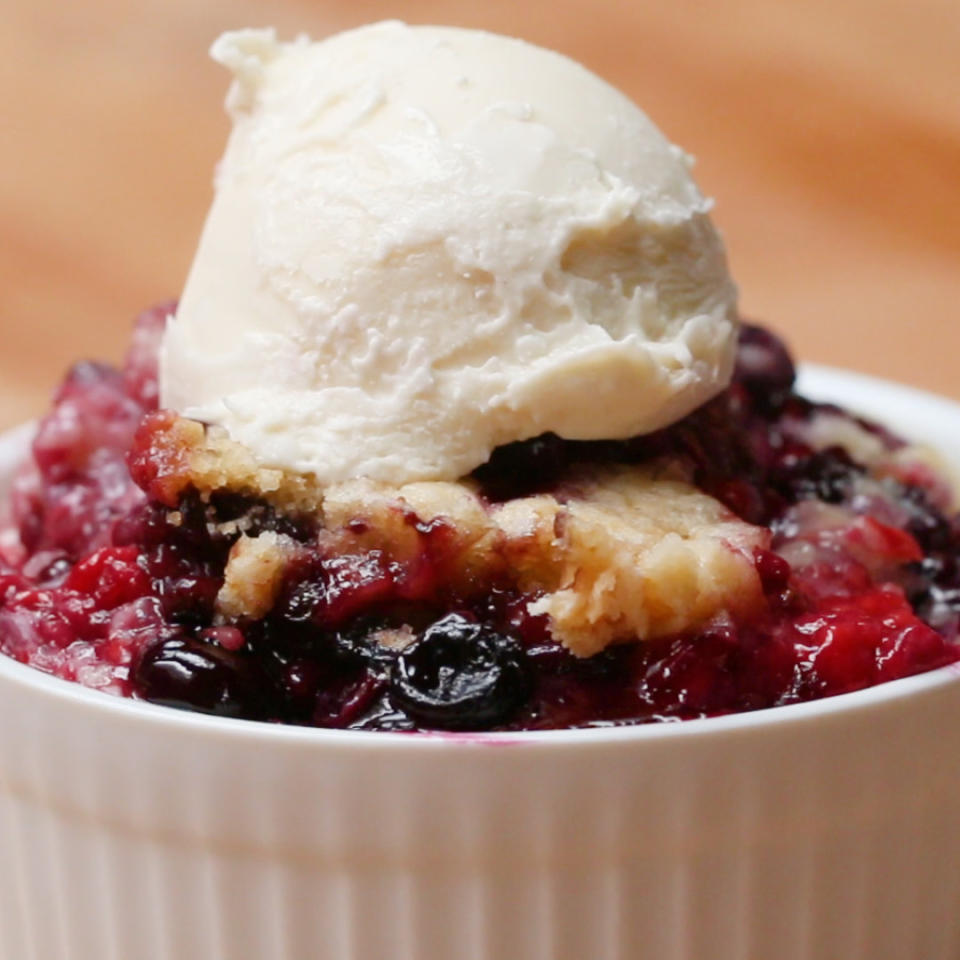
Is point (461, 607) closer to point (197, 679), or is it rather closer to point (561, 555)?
point (561, 555)

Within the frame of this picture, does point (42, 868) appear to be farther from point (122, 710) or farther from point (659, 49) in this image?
point (659, 49)

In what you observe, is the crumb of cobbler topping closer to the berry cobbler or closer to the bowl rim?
the berry cobbler

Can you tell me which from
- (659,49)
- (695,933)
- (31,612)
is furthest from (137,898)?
(659,49)

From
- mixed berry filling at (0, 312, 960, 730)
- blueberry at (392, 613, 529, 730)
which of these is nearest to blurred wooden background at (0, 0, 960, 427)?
mixed berry filling at (0, 312, 960, 730)

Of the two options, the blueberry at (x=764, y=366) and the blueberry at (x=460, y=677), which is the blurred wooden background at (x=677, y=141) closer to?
the blueberry at (x=764, y=366)

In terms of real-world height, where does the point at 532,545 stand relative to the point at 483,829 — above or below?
above

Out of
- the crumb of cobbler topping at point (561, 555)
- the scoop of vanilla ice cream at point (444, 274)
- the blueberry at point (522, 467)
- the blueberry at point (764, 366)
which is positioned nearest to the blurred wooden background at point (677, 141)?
the blueberry at point (764, 366)

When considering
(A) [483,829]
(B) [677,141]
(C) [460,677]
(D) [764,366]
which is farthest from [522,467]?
(B) [677,141]
